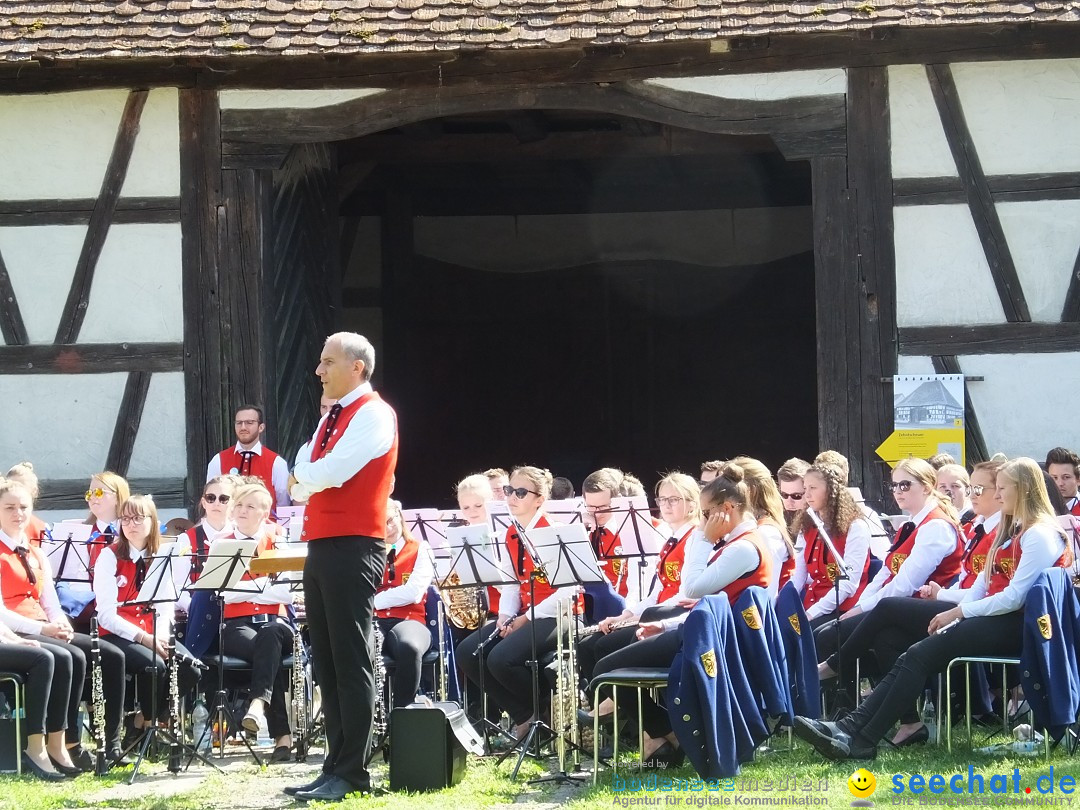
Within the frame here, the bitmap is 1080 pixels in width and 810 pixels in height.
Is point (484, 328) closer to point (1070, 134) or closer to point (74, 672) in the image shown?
point (1070, 134)

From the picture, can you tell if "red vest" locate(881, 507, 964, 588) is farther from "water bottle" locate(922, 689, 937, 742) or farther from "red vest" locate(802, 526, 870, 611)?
"water bottle" locate(922, 689, 937, 742)

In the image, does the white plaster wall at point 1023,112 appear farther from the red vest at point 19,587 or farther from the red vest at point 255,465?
the red vest at point 19,587

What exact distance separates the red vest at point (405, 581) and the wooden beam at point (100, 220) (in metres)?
4.40

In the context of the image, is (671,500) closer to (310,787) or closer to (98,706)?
(310,787)

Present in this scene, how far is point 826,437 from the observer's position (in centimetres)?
1134

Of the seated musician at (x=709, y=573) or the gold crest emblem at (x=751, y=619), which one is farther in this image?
the seated musician at (x=709, y=573)

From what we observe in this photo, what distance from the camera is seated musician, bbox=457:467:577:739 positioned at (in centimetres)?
818

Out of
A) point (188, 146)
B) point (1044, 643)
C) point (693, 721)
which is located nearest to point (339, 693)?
point (693, 721)

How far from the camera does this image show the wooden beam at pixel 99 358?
464 inches

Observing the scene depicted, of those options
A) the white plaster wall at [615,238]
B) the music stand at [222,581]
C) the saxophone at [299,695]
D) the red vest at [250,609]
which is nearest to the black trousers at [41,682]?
the music stand at [222,581]

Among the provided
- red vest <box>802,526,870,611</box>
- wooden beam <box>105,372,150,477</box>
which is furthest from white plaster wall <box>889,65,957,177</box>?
wooden beam <box>105,372,150,477</box>

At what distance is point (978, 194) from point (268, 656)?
6.15 meters

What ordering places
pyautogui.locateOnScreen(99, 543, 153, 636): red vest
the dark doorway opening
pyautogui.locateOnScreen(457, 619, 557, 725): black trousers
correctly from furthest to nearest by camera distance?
the dark doorway opening → pyautogui.locateOnScreen(99, 543, 153, 636): red vest → pyautogui.locateOnScreen(457, 619, 557, 725): black trousers

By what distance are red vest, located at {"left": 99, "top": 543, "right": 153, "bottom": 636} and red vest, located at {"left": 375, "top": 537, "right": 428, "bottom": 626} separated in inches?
50.5
